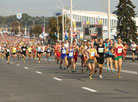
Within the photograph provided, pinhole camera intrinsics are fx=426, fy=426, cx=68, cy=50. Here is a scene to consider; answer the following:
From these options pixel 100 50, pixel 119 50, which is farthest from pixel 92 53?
pixel 119 50

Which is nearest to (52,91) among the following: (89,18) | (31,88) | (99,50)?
(31,88)

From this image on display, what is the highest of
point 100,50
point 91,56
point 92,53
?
point 100,50

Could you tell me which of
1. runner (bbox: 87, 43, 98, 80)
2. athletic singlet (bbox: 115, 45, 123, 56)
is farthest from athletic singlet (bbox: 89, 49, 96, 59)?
athletic singlet (bbox: 115, 45, 123, 56)

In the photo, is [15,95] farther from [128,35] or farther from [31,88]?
[128,35]

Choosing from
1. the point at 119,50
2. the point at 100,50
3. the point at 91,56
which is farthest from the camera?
the point at 100,50

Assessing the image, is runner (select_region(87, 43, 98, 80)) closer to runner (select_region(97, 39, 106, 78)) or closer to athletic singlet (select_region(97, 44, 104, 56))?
runner (select_region(97, 39, 106, 78))

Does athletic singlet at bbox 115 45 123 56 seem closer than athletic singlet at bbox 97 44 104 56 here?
Yes

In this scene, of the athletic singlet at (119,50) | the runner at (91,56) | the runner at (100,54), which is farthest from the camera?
the runner at (100,54)

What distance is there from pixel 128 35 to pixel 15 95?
5660 centimetres

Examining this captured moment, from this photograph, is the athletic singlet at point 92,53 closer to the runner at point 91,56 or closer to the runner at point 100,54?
the runner at point 91,56

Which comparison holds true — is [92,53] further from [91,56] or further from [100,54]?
[100,54]

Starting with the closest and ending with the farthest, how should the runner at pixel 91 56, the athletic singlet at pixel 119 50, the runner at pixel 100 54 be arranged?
the runner at pixel 91 56
the athletic singlet at pixel 119 50
the runner at pixel 100 54

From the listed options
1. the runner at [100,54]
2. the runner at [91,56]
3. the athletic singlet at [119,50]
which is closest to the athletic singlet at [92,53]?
the runner at [91,56]

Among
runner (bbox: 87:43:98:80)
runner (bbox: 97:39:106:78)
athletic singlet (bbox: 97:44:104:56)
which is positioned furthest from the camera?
athletic singlet (bbox: 97:44:104:56)
